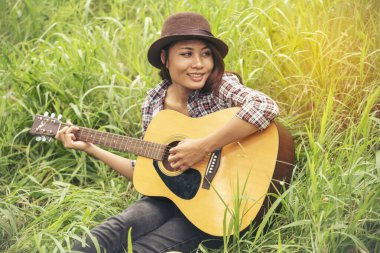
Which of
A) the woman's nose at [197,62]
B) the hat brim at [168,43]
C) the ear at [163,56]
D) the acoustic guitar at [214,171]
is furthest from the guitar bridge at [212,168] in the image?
the ear at [163,56]

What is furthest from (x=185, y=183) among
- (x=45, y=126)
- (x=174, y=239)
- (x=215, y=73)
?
(x=45, y=126)

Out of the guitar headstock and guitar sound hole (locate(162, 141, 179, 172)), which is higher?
the guitar headstock

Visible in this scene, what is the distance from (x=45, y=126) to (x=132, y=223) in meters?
0.85

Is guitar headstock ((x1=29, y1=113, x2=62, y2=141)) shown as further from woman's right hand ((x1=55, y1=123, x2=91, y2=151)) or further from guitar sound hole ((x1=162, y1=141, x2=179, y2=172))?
guitar sound hole ((x1=162, y1=141, x2=179, y2=172))

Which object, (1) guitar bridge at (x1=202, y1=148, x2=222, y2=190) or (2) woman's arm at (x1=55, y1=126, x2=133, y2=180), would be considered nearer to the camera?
(1) guitar bridge at (x1=202, y1=148, x2=222, y2=190)

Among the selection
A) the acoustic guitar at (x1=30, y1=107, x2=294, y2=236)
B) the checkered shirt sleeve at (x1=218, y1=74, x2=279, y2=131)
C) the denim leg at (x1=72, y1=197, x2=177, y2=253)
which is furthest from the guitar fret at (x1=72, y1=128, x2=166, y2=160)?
the checkered shirt sleeve at (x1=218, y1=74, x2=279, y2=131)

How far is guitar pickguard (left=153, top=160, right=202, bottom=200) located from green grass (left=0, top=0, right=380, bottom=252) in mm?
359

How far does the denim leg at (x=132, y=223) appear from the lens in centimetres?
335

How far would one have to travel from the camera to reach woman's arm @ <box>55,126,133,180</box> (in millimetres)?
3803

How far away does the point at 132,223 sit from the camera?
11.4 ft

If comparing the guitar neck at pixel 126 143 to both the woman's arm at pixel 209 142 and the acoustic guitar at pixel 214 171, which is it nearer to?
the acoustic guitar at pixel 214 171

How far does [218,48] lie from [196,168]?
0.72 m

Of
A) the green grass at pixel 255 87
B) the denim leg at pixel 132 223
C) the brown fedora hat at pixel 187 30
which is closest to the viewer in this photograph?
the green grass at pixel 255 87

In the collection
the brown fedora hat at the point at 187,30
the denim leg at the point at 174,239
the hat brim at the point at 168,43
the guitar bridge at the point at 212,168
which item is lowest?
the denim leg at the point at 174,239
